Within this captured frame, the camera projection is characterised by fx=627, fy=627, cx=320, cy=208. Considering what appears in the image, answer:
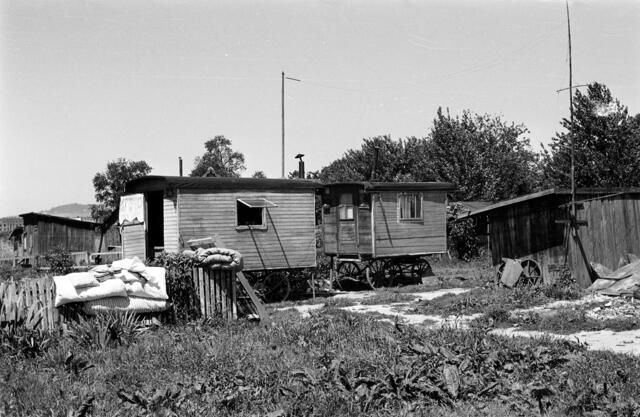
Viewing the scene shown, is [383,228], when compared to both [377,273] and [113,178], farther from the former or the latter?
[113,178]

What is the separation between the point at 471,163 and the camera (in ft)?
138

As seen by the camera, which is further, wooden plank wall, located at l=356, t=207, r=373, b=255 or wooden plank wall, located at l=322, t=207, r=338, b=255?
wooden plank wall, located at l=322, t=207, r=338, b=255

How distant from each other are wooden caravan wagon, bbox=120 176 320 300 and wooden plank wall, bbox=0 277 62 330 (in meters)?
A: 7.89

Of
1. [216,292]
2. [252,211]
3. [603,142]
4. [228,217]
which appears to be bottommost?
[216,292]

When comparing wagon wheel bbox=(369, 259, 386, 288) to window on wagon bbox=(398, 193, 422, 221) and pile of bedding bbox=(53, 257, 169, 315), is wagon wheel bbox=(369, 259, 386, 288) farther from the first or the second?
pile of bedding bbox=(53, 257, 169, 315)

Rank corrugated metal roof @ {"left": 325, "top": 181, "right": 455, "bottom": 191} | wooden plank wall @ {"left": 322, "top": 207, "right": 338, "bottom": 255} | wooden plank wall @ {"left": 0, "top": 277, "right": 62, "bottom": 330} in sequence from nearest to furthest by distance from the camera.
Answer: wooden plank wall @ {"left": 0, "top": 277, "right": 62, "bottom": 330}, corrugated metal roof @ {"left": 325, "top": 181, "right": 455, "bottom": 191}, wooden plank wall @ {"left": 322, "top": 207, "right": 338, "bottom": 255}

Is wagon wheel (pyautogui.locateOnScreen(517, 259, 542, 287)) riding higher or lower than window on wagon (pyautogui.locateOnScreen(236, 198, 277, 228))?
lower

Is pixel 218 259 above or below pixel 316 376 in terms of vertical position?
above

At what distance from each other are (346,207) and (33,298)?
1454 centimetres

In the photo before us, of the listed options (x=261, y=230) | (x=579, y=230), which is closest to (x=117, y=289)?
(x=261, y=230)

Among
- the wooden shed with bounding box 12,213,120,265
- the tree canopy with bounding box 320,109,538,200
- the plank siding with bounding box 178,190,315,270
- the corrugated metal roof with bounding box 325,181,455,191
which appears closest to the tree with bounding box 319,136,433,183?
the tree canopy with bounding box 320,109,538,200

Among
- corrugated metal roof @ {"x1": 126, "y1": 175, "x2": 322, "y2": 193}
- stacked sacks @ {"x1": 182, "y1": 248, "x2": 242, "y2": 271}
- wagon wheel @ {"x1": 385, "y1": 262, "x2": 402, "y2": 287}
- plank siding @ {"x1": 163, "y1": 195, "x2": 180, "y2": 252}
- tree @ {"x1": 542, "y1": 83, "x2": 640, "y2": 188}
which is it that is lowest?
wagon wheel @ {"x1": 385, "y1": 262, "x2": 402, "y2": 287}

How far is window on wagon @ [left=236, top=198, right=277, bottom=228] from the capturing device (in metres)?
19.0

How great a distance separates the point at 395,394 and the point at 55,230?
37.9m
